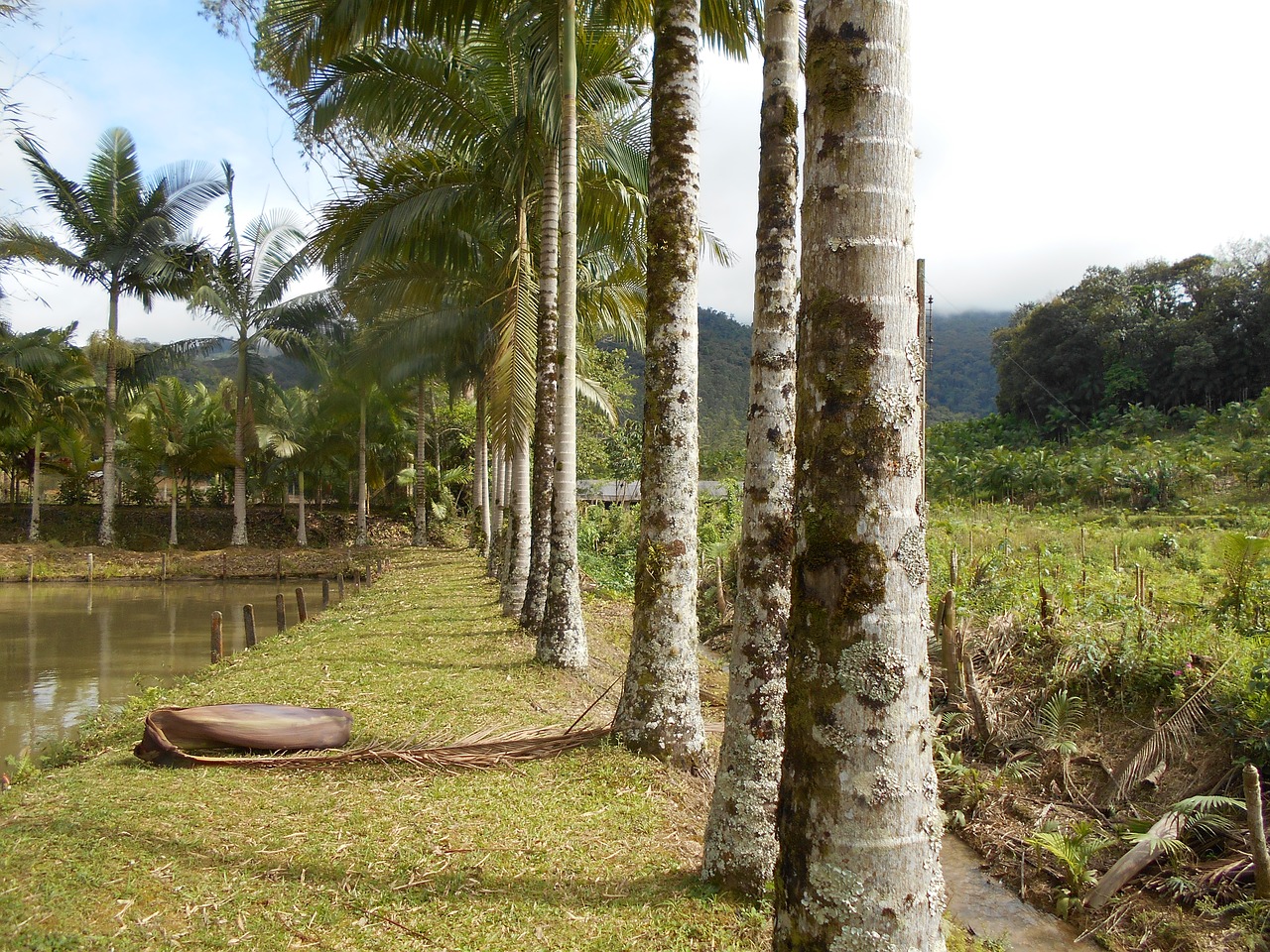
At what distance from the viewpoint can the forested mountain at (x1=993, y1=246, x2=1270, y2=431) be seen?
3809 cm

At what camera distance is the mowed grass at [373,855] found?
11.9ft

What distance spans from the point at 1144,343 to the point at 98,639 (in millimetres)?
43562

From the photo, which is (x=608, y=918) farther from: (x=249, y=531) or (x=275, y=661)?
(x=249, y=531)

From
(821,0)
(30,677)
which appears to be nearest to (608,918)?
(821,0)

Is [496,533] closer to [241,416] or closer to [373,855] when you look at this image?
[241,416]

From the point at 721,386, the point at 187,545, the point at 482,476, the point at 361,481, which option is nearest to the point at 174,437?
the point at 187,545

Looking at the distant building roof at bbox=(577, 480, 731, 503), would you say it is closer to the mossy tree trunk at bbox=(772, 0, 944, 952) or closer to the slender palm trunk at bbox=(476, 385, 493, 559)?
the slender palm trunk at bbox=(476, 385, 493, 559)

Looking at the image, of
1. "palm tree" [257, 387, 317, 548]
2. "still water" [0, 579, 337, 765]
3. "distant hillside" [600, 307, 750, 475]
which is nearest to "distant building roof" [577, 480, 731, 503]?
"still water" [0, 579, 337, 765]

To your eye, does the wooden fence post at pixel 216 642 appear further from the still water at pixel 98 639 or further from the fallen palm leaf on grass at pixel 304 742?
the fallen palm leaf on grass at pixel 304 742

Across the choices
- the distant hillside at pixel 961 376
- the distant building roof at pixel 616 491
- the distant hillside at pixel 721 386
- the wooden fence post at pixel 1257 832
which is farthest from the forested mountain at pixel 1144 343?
the wooden fence post at pixel 1257 832

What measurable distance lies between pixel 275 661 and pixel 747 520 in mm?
7234

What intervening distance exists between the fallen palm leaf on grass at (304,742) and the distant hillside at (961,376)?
6673cm

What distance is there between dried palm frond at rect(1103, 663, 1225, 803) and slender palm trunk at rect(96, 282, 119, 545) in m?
27.9

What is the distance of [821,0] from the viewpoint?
7.66ft
